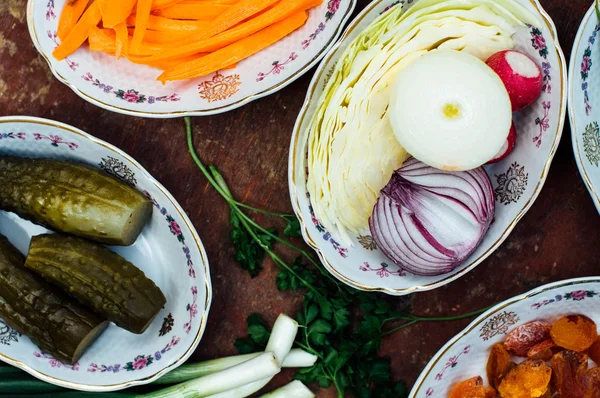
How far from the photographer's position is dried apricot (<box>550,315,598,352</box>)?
153cm

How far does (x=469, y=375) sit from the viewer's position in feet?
5.29

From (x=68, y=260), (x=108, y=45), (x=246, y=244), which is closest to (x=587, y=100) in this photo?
(x=246, y=244)

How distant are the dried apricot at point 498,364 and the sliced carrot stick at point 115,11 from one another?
1.07 m

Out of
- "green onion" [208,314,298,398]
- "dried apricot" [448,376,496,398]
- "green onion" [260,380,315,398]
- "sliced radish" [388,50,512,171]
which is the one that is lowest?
"dried apricot" [448,376,496,398]

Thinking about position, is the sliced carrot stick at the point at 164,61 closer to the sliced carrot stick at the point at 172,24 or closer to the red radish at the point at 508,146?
the sliced carrot stick at the point at 172,24

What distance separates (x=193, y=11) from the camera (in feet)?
4.93

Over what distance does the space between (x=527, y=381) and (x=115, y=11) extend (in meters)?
1.16

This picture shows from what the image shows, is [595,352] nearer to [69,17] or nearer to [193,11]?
[193,11]

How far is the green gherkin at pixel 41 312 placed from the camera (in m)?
1.51

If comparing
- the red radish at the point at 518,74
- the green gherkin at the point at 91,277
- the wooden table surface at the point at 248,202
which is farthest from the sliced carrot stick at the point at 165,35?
the red radish at the point at 518,74

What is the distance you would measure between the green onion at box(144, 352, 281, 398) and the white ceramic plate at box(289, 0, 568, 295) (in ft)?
0.92

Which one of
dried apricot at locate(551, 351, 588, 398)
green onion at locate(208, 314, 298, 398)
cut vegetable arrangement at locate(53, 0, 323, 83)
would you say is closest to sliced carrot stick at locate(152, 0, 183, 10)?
cut vegetable arrangement at locate(53, 0, 323, 83)

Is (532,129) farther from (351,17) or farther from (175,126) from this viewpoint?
(175,126)

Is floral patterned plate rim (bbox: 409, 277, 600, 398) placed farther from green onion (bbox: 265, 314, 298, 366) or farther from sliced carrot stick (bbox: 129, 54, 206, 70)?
sliced carrot stick (bbox: 129, 54, 206, 70)
